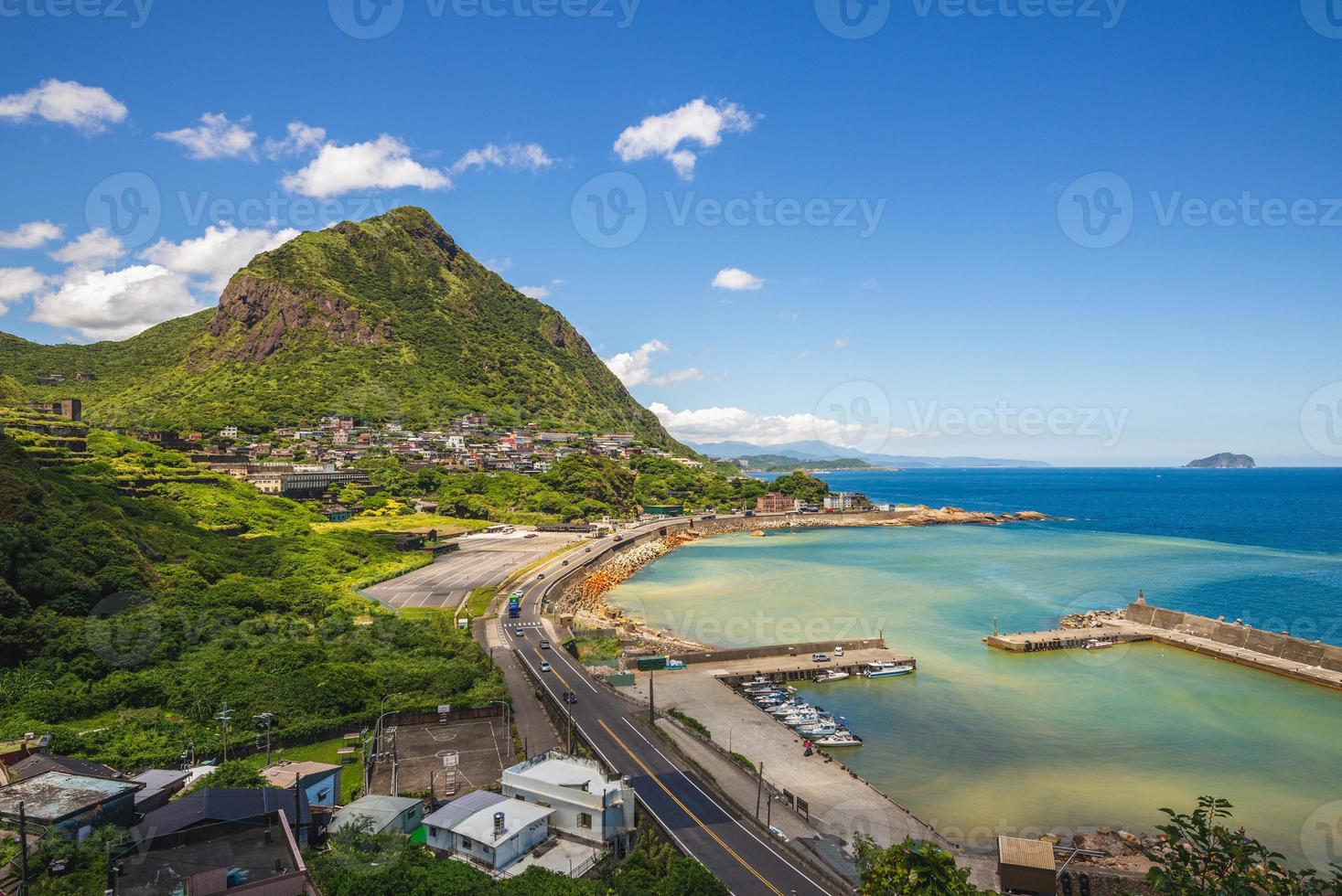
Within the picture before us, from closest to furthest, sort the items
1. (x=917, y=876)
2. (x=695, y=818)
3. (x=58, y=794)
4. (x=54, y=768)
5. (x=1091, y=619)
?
(x=917, y=876)
(x=58, y=794)
(x=54, y=768)
(x=695, y=818)
(x=1091, y=619)

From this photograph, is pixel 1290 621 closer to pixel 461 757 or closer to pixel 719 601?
pixel 719 601

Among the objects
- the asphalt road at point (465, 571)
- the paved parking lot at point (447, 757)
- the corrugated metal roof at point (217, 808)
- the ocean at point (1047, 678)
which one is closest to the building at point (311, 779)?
the corrugated metal roof at point (217, 808)

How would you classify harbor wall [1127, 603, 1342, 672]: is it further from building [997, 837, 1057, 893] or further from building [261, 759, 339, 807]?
building [261, 759, 339, 807]

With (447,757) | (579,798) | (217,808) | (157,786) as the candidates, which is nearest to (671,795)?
(579,798)

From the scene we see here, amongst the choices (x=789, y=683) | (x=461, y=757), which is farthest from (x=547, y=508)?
(x=461, y=757)

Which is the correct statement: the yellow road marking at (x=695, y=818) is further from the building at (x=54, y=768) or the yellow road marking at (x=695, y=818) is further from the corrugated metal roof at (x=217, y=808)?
the building at (x=54, y=768)

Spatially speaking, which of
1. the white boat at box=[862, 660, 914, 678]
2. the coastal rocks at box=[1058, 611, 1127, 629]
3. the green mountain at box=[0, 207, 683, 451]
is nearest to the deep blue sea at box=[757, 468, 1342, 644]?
the coastal rocks at box=[1058, 611, 1127, 629]

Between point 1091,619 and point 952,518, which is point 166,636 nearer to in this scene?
point 1091,619
